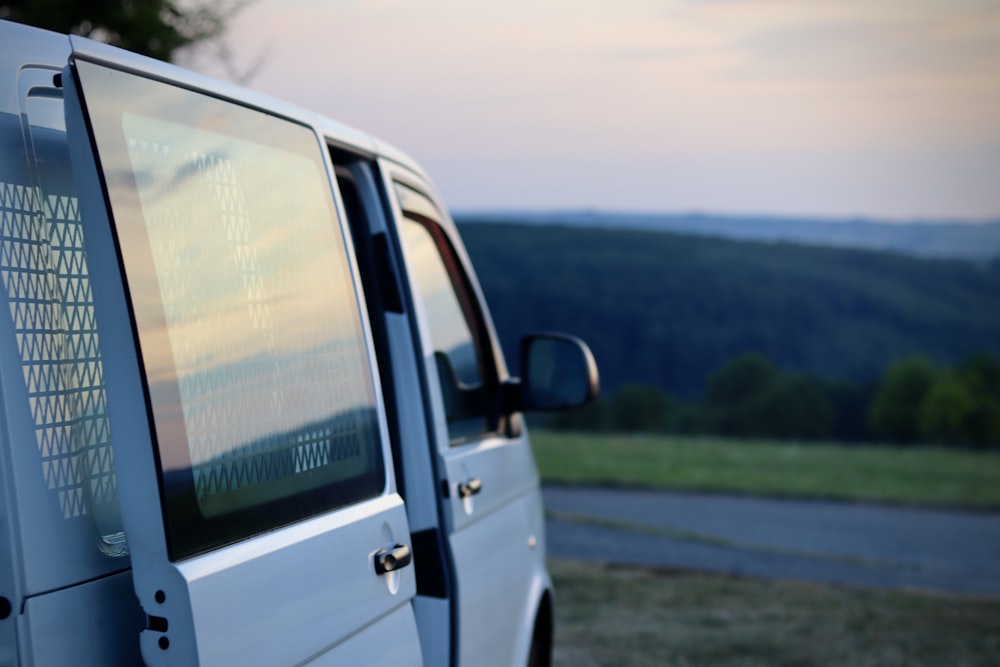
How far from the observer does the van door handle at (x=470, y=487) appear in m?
3.05

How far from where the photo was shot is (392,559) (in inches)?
91.1

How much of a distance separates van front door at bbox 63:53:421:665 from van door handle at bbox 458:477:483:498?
23.9 inches

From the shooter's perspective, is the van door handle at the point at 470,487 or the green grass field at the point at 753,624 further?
the green grass field at the point at 753,624

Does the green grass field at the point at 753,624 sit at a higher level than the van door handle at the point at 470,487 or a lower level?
lower

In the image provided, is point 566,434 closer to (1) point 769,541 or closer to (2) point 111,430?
(1) point 769,541

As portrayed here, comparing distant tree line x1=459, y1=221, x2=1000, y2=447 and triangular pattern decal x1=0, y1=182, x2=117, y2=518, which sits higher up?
triangular pattern decal x1=0, y1=182, x2=117, y2=518

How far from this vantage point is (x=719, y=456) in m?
21.0

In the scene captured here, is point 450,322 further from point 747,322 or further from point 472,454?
point 747,322

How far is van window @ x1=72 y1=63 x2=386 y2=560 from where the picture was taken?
5.46 ft

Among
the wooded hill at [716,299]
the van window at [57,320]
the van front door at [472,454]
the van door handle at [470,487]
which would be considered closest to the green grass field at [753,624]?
the van front door at [472,454]

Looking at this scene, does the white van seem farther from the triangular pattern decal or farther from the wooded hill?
the wooded hill

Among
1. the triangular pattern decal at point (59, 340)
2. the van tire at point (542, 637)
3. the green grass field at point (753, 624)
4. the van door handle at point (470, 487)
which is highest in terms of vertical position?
the triangular pattern decal at point (59, 340)

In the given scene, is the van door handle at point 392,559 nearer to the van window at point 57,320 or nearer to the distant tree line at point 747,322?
the van window at point 57,320

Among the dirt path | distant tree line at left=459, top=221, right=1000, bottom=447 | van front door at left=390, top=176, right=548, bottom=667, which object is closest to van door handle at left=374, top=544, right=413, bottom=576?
van front door at left=390, top=176, right=548, bottom=667
